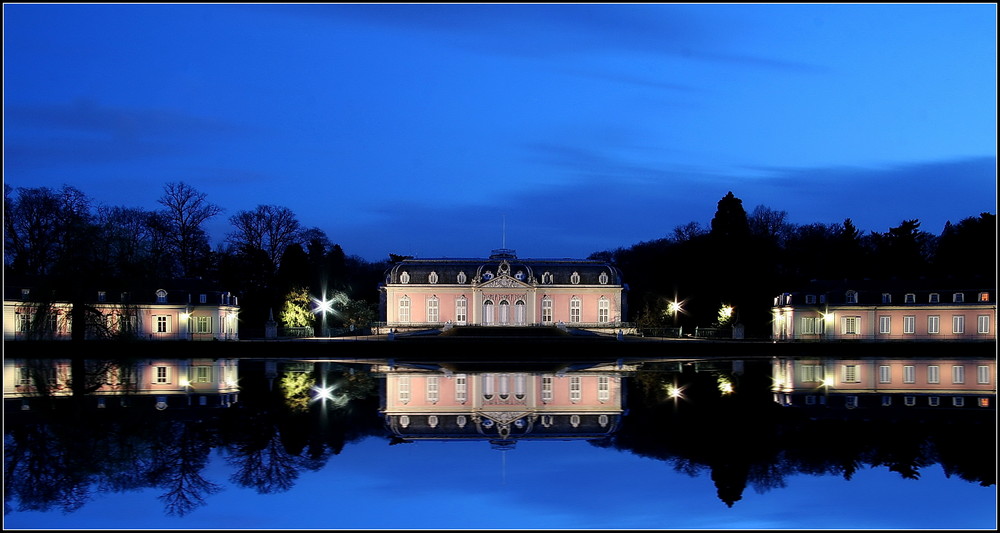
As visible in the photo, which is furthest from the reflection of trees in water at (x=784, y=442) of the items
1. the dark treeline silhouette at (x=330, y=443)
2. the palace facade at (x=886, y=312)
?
the palace facade at (x=886, y=312)

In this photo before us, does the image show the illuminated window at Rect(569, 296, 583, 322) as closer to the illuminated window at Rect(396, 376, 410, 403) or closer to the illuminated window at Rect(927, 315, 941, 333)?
the illuminated window at Rect(927, 315, 941, 333)

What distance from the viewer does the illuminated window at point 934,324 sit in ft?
164

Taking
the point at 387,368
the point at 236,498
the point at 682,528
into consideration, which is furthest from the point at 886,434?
the point at 387,368

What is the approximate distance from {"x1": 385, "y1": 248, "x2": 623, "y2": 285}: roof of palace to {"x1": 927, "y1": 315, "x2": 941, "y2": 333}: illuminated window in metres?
20.4

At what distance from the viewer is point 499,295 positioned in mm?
60688

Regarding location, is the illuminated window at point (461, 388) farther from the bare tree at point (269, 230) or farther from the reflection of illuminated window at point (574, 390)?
the bare tree at point (269, 230)

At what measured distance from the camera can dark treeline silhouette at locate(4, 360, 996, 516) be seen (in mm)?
12641

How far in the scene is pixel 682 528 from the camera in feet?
34.7

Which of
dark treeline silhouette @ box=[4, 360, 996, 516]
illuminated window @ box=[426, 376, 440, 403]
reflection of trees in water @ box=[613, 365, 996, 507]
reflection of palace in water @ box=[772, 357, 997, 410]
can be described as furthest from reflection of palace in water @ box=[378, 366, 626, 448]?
reflection of palace in water @ box=[772, 357, 997, 410]

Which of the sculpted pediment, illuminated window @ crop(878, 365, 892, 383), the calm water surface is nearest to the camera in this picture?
the calm water surface

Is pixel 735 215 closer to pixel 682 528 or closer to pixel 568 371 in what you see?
pixel 568 371

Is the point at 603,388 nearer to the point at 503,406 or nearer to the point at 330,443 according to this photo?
the point at 503,406

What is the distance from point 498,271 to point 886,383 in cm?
3688

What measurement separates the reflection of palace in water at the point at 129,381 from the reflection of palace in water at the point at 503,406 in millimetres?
4967
